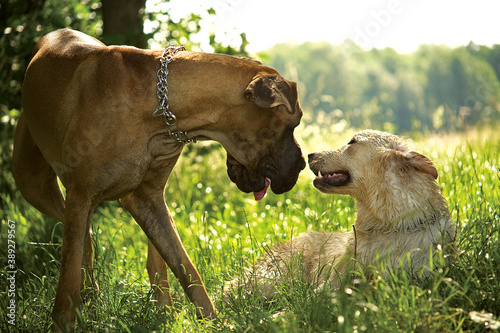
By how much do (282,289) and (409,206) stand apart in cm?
104

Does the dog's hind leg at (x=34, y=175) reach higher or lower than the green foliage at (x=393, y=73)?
higher

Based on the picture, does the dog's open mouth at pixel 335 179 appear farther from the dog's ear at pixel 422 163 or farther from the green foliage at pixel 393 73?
the green foliage at pixel 393 73

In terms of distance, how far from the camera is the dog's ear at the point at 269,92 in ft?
10.9

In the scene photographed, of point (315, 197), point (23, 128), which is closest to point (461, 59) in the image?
point (315, 197)

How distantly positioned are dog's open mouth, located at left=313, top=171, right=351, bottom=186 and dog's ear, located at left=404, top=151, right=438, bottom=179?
520mm

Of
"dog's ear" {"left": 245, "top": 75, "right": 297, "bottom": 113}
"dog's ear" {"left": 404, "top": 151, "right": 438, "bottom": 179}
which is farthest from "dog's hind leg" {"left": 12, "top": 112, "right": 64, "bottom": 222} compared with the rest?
"dog's ear" {"left": 404, "top": 151, "right": 438, "bottom": 179}

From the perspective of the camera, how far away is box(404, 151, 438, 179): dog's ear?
12.2 feet

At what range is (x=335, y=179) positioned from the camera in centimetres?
421

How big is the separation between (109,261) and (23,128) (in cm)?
134

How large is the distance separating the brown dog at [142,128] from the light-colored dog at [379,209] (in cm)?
57

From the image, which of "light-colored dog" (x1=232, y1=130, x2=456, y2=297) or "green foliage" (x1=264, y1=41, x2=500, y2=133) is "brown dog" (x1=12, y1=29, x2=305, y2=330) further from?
"green foliage" (x1=264, y1=41, x2=500, y2=133)

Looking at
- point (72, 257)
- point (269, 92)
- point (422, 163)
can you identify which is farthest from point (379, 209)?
point (72, 257)

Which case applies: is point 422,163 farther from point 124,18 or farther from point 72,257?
point 124,18

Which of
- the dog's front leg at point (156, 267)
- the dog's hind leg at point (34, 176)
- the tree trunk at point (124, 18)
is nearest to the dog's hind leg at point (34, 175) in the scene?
the dog's hind leg at point (34, 176)
